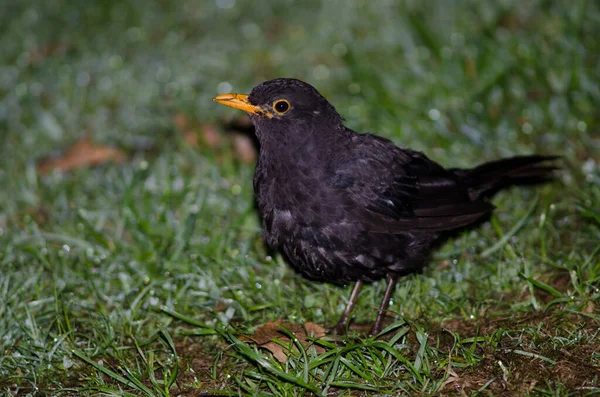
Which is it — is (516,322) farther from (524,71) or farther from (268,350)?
(524,71)

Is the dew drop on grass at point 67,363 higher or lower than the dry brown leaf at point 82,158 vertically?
lower

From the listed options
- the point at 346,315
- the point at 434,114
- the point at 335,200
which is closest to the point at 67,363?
the point at 346,315

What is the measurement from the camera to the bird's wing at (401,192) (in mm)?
4051

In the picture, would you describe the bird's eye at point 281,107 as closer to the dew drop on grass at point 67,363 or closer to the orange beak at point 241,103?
the orange beak at point 241,103

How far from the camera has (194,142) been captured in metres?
6.11

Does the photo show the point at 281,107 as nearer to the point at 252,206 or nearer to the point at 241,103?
the point at 241,103

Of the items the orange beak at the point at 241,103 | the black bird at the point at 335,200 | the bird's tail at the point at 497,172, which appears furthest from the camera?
the bird's tail at the point at 497,172

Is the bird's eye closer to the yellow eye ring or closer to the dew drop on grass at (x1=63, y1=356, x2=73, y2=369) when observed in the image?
the yellow eye ring

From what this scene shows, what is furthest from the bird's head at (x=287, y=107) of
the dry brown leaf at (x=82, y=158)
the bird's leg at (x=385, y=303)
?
the dry brown leaf at (x=82, y=158)

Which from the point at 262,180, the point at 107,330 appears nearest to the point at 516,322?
the point at 262,180

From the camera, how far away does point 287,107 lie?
409 cm

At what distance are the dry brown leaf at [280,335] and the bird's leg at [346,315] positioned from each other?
10cm

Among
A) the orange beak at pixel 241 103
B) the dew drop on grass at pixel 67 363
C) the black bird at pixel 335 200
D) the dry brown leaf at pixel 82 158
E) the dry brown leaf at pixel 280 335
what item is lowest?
the dew drop on grass at pixel 67 363

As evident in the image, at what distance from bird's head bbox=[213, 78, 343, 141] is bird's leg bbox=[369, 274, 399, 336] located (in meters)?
1.06
